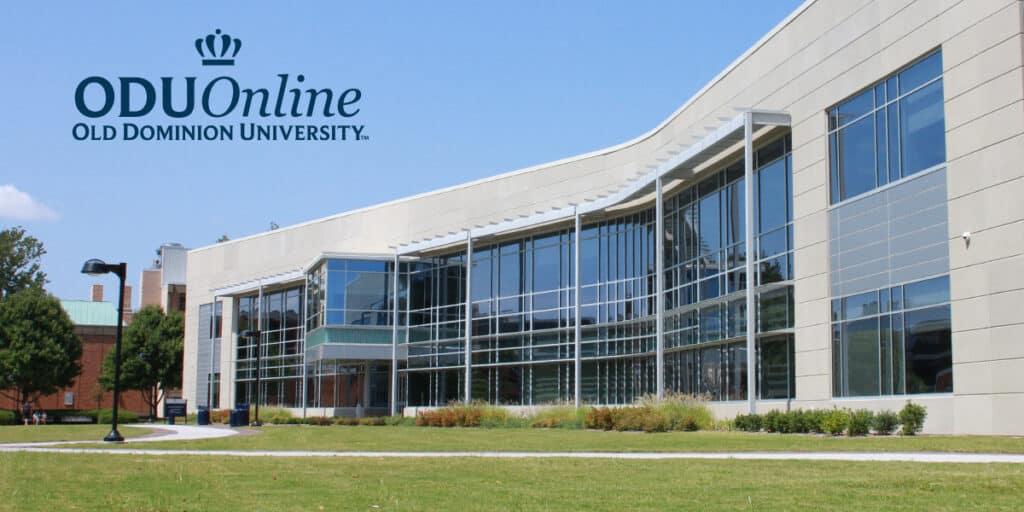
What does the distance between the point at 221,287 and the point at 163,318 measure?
445 inches

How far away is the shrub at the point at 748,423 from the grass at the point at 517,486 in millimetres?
12355

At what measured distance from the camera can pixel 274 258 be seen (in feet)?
226

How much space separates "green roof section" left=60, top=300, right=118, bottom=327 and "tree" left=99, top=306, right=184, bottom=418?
73.7 feet

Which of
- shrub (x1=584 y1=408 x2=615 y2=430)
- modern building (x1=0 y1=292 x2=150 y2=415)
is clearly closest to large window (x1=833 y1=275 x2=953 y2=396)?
shrub (x1=584 y1=408 x2=615 y2=430)

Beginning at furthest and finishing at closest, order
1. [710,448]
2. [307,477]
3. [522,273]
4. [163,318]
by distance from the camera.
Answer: [163,318] < [522,273] < [710,448] < [307,477]

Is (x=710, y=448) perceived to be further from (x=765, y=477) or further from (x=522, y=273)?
(x=522, y=273)

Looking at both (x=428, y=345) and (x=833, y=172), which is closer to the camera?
(x=833, y=172)

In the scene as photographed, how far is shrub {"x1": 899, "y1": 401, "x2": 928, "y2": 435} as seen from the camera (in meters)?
24.6

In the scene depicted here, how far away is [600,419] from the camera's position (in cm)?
3272

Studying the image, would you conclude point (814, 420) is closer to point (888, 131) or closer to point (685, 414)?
point (685, 414)

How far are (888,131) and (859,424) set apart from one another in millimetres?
7519

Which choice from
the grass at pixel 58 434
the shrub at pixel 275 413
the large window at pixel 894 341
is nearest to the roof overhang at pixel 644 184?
the large window at pixel 894 341

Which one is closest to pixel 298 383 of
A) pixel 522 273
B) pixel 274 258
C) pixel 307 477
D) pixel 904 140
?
pixel 274 258

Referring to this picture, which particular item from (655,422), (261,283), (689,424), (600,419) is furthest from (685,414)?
(261,283)
